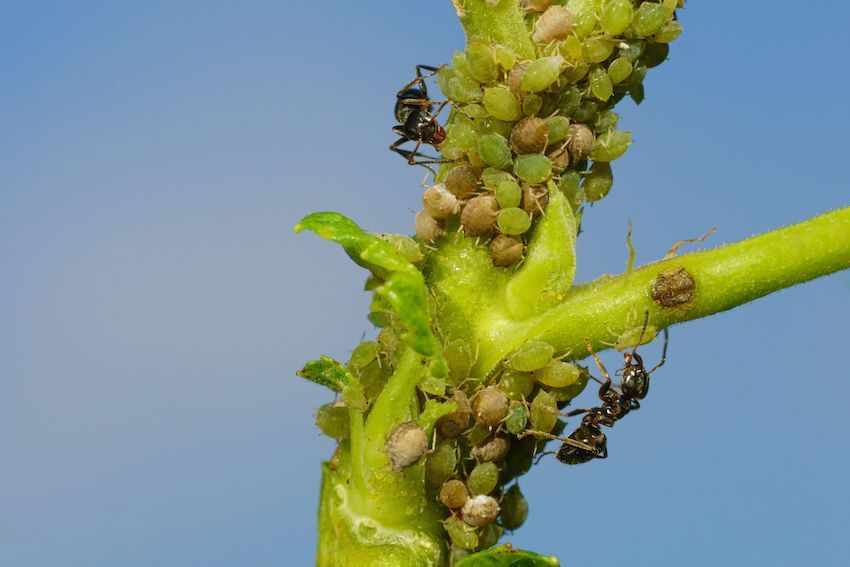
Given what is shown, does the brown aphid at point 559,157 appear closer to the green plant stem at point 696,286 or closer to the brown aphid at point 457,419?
the green plant stem at point 696,286

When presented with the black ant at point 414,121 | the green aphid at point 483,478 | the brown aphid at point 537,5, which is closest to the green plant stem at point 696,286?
the green aphid at point 483,478

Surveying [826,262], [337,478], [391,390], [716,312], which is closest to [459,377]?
[391,390]

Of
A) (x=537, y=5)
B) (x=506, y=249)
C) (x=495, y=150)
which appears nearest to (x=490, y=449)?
(x=506, y=249)

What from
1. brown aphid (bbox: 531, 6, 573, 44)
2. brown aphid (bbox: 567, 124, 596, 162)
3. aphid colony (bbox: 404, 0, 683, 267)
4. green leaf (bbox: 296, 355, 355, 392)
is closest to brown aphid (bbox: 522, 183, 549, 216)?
aphid colony (bbox: 404, 0, 683, 267)

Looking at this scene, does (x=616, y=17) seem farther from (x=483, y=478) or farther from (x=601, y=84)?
(x=483, y=478)

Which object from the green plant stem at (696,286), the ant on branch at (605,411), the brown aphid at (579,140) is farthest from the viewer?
the ant on branch at (605,411)

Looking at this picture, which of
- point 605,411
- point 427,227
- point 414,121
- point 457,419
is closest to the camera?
point 457,419
